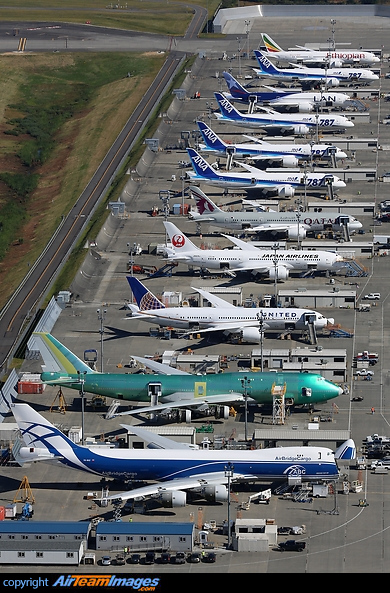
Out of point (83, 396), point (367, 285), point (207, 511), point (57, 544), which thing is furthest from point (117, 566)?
point (367, 285)

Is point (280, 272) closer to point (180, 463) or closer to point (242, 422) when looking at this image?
point (242, 422)

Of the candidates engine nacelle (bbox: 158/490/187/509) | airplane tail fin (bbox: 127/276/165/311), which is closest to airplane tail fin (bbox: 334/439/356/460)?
engine nacelle (bbox: 158/490/187/509)

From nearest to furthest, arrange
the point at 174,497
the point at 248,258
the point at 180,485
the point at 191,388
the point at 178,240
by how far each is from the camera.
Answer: the point at 174,497
the point at 180,485
the point at 191,388
the point at 248,258
the point at 178,240

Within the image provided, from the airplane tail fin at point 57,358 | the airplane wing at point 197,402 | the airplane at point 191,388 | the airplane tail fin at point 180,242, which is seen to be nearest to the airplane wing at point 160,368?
the airplane at point 191,388

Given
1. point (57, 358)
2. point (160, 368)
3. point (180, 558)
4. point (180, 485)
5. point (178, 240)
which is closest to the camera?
point (180, 558)

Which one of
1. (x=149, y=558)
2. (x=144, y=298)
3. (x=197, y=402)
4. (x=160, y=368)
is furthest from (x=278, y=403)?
(x=149, y=558)

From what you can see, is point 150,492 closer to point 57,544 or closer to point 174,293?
point 57,544

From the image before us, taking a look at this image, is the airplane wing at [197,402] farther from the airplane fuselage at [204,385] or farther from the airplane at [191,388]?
the airplane fuselage at [204,385]
